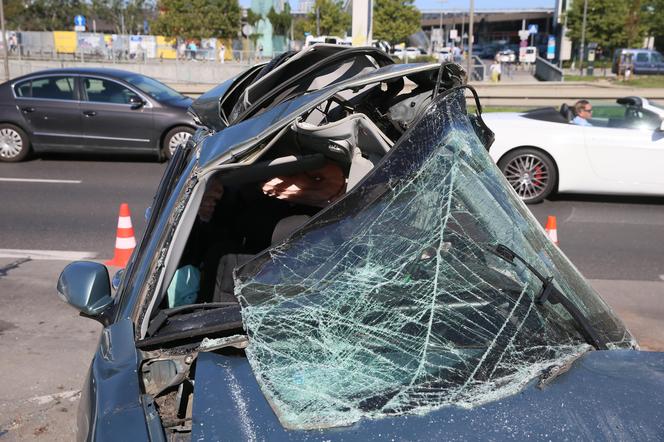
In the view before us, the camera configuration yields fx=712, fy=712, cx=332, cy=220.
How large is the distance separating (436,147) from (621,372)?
0.86 meters

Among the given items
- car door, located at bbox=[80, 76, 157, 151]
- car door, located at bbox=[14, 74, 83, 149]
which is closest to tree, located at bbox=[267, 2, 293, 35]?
car door, located at bbox=[14, 74, 83, 149]

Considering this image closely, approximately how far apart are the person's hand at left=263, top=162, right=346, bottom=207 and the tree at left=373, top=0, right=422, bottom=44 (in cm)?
5637

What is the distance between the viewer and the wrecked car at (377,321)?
68.6 inches

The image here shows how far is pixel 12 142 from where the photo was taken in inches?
504

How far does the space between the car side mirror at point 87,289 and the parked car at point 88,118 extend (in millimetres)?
10301

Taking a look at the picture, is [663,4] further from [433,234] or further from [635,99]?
[433,234]

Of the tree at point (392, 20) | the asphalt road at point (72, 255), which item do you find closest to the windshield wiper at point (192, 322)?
the asphalt road at point (72, 255)

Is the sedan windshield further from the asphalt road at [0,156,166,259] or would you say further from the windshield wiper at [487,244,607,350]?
the windshield wiper at [487,244,607,350]

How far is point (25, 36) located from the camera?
49.2 m

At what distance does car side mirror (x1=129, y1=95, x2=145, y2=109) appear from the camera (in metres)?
12.8

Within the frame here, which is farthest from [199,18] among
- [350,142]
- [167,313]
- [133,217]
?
[167,313]

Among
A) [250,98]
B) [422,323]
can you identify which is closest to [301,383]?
[422,323]

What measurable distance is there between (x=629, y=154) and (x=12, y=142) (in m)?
10.3

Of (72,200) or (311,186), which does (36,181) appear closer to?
(72,200)
